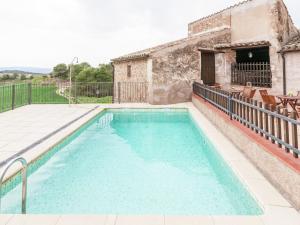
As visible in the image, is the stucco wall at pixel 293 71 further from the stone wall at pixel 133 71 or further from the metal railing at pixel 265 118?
the stone wall at pixel 133 71

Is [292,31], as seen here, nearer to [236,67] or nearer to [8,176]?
[236,67]

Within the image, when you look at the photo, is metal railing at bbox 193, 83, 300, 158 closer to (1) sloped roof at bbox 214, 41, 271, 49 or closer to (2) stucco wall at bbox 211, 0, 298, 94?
(2) stucco wall at bbox 211, 0, 298, 94

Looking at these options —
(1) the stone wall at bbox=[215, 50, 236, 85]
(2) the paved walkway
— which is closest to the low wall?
(2) the paved walkway

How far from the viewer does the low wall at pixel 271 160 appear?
3564 mm

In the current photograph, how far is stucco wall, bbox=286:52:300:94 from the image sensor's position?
12.1 m

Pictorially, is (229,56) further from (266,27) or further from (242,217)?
(242,217)

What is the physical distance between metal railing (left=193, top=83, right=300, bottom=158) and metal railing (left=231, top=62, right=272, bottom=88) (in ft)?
17.0

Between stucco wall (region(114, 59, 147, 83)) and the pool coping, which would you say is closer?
the pool coping

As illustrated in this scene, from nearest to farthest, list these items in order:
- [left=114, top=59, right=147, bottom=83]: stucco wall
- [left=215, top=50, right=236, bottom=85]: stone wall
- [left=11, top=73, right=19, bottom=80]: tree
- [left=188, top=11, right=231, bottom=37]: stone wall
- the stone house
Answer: the stone house < [left=215, top=50, right=236, bottom=85]: stone wall < [left=188, top=11, right=231, bottom=37]: stone wall < [left=114, top=59, right=147, bottom=83]: stucco wall < [left=11, top=73, right=19, bottom=80]: tree

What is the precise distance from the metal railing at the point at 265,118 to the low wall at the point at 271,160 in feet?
0.41

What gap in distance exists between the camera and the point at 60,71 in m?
80.4

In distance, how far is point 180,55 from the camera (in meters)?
16.0

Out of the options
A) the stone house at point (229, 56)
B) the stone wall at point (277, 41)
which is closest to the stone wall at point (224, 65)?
the stone house at point (229, 56)

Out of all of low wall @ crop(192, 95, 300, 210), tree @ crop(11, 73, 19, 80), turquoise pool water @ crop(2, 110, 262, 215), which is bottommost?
turquoise pool water @ crop(2, 110, 262, 215)
